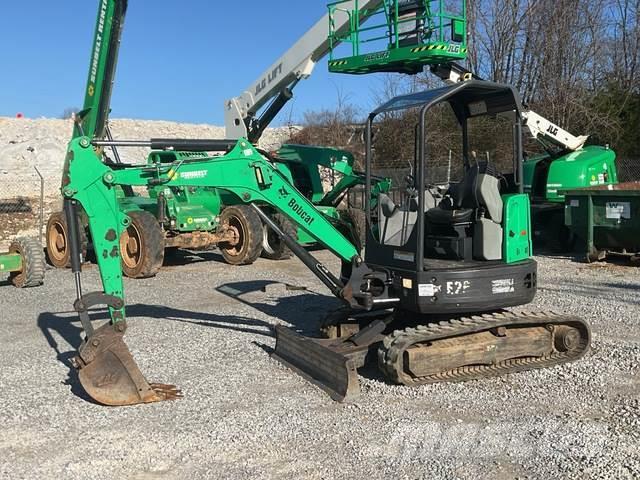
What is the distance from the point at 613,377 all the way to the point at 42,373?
5.09m

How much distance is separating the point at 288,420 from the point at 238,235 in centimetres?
825

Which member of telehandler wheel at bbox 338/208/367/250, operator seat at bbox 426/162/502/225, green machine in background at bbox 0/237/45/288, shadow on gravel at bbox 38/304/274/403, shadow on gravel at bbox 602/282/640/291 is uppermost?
operator seat at bbox 426/162/502/225

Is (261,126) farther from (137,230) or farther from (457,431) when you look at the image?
(457,431)

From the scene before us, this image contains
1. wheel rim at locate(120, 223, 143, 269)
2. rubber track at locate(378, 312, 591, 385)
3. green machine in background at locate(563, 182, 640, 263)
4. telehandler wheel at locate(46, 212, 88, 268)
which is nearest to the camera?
rubber track at locate(378, 312, 591, 385)

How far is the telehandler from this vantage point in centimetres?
539

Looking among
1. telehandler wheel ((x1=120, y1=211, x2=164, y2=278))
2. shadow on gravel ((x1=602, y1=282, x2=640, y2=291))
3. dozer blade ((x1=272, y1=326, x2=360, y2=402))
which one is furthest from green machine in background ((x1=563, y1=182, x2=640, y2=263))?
dozer blade ((x1=272, y1=326, x2=360, y2=402))

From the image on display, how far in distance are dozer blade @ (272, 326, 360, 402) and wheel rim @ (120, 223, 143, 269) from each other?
5764 millimetres

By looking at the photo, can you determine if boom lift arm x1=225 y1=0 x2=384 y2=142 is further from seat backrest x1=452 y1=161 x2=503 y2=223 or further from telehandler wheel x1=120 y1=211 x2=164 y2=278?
seat backrest x1=452 y1=161 x2=503 y2=223

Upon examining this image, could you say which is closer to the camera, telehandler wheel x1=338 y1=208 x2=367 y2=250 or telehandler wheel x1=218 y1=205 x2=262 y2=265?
telehandler wheel x1=338 y1=208 x2=367 y2=250

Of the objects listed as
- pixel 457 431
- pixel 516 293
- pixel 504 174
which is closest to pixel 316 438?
pixel 457 431

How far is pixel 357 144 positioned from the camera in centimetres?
2398

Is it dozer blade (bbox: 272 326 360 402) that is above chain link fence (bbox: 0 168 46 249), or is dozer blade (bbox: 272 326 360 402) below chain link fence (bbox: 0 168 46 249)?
below

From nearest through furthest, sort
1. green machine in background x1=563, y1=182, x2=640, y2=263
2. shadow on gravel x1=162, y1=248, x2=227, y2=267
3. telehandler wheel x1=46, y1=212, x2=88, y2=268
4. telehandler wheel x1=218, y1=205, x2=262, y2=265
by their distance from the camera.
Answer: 1. green machine in background x1=563, y1=182, x2=640, y2=263
2. telehandler wheel x1=218, y1=205, x2=262, y2=265
3. telehandler wheel x1=46, y1=212, x2=88, y2=268
4. shadow on gravel x1=162, y1=248, x2=227, y2=267

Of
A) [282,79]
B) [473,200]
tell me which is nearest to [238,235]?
[282,79]
